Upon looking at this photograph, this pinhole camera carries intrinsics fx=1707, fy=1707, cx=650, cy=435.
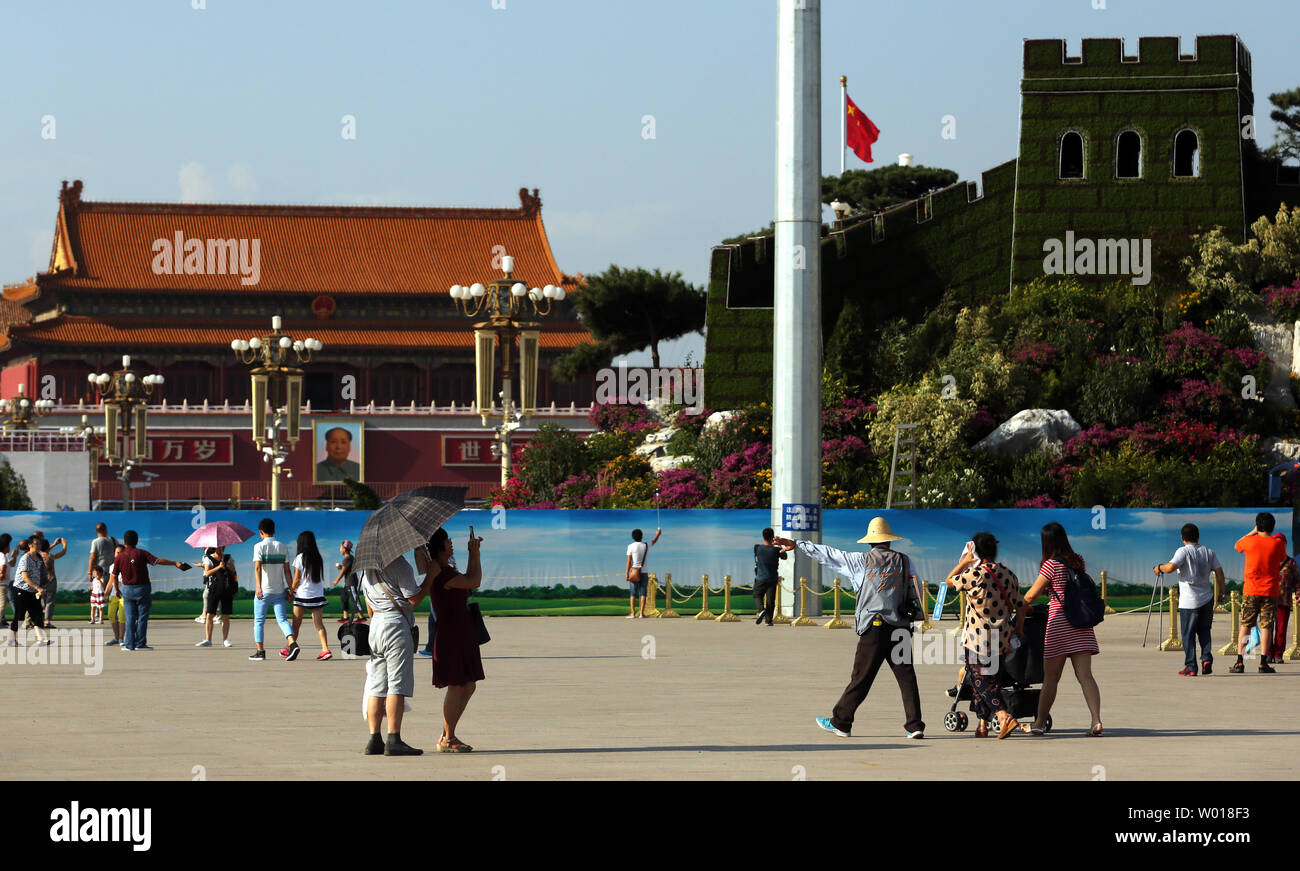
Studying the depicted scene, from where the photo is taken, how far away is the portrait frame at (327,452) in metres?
68.4

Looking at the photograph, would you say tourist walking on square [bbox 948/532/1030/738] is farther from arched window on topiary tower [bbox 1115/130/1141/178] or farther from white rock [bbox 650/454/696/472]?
arched window on topiary tower [bbox 1115/130/1141/178]

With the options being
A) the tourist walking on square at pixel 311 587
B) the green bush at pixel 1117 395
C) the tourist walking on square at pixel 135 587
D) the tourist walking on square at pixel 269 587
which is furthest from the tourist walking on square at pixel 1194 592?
the green bush at pixel 1117 395

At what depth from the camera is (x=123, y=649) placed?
21547 millimetres

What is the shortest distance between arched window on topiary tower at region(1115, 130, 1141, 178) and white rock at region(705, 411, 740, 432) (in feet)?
39.3

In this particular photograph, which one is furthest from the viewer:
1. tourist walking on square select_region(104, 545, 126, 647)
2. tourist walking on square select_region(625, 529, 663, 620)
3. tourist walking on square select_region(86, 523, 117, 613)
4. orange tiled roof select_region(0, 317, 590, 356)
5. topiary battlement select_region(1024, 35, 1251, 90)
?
orange tiled roof select_region(0, 317, 590, 356)

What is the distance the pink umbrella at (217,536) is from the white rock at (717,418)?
2079 cm

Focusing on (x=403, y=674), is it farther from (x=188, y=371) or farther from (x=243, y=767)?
(x=188, y=371)

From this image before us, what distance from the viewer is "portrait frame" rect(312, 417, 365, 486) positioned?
68.4 metres

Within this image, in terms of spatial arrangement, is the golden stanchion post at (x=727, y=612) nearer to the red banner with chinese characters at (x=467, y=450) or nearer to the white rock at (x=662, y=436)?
the white rock at (x=662, y=436)

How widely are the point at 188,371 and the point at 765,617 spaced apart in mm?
52927

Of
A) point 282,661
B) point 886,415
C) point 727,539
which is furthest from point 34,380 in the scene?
point 282,661

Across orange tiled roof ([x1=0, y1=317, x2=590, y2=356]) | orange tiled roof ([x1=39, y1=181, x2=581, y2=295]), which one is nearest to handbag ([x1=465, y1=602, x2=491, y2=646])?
orange tiled roof ([x1=0, y1=317, x2=590, y2=356])

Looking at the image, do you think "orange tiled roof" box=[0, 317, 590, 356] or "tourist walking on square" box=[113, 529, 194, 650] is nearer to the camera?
"tourist walking on square" box=[113, 529, 194, 650]
